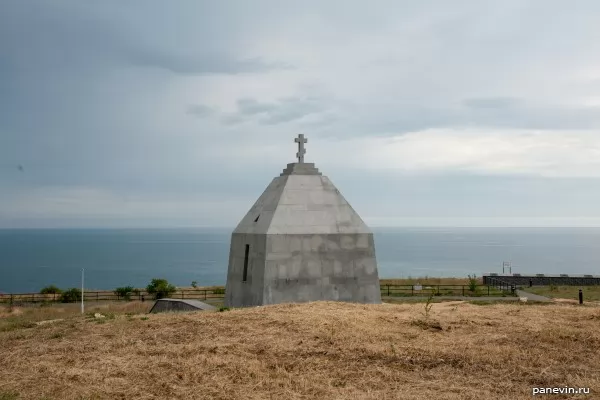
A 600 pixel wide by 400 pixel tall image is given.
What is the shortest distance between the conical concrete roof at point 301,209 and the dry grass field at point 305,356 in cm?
426

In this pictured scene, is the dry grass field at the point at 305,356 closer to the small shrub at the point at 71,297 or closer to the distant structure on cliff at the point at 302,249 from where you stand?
the distant structure on cliff at the point at 302,249

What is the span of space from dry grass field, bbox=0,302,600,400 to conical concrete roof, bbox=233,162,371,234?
426cm

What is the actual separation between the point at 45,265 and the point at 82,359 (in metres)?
195

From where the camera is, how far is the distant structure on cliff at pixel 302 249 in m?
18.2

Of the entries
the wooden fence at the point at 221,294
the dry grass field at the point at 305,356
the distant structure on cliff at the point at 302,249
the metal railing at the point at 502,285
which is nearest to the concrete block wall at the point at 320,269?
the distant structure on cliff at the point at 302,249

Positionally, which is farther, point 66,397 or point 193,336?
point 193,336

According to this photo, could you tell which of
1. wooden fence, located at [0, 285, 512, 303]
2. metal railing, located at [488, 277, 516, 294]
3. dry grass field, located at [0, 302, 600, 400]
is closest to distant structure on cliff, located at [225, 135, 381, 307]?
dry grass field, located at [0, 302, 600, 400]

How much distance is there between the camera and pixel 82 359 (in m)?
11.0

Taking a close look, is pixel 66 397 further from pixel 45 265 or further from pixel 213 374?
pixel 45 265

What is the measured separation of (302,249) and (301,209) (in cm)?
148

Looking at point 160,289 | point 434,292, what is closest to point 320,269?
point 434,292

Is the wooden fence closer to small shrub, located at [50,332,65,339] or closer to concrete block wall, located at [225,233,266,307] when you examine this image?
concrete block wall, located at [225,233,266,307]

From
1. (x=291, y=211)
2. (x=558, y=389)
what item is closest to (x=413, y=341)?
(x=558, y=389)

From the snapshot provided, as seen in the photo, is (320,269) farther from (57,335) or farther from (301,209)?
(57,335)
